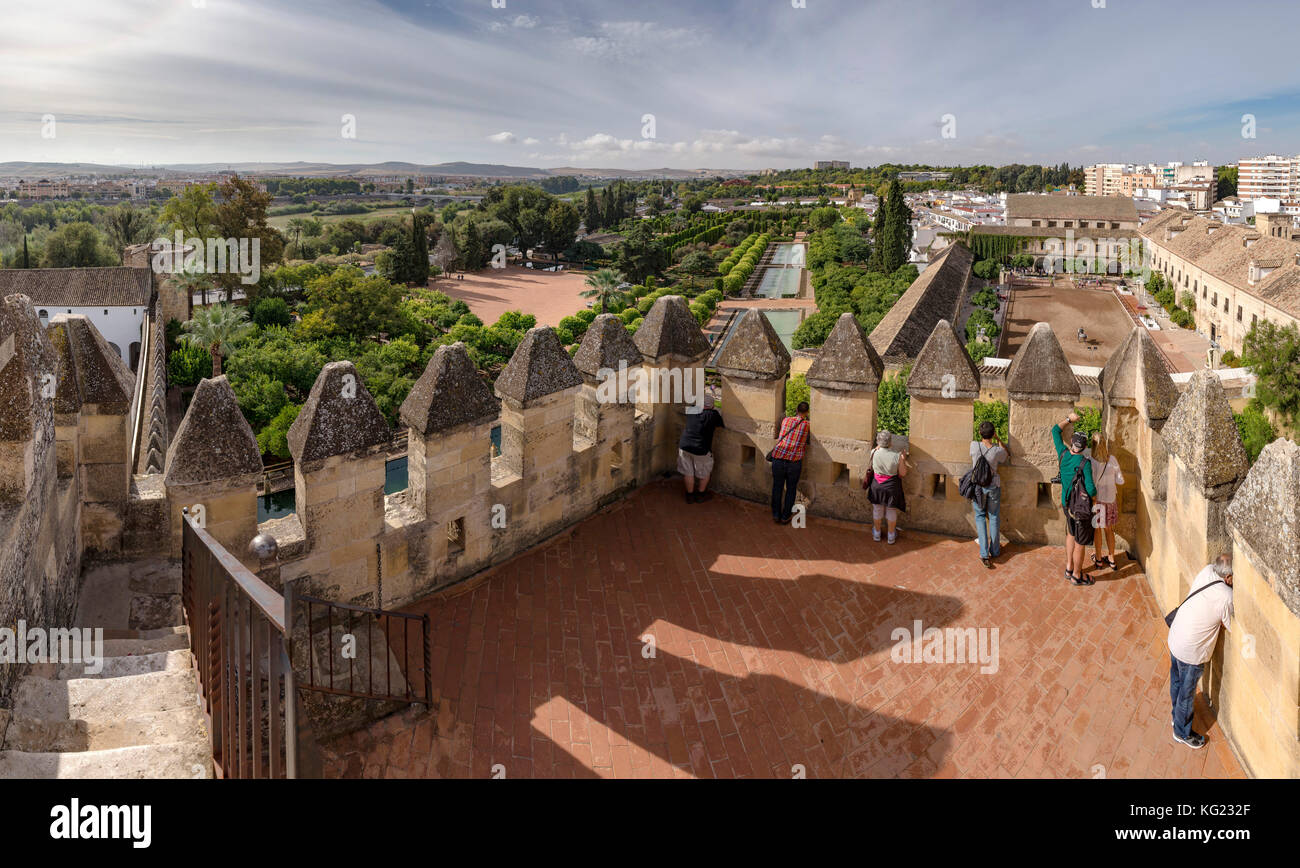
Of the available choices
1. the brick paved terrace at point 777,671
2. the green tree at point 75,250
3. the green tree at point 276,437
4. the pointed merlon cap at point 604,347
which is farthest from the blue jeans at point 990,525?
the green tree at point 75,250

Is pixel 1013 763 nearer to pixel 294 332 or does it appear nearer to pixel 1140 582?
pixel 1140 582

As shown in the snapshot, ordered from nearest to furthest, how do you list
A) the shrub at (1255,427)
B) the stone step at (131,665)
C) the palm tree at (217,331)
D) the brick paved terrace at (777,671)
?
the stone step at (131,665) < the brick paved terrace at (777,671) < the shrub at (1255,427) < the palm tree at (217,331)

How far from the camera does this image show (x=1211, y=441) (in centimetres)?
525

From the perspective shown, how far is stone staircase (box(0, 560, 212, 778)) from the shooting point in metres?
2.99

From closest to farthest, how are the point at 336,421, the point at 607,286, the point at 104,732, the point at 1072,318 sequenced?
the point at 104,732, the point at 336,421, the point at 1072,318, the point at 607,286

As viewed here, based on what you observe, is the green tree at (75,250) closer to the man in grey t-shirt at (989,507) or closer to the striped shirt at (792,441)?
the striped shirt at (792,441)

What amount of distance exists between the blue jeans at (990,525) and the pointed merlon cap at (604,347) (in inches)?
133

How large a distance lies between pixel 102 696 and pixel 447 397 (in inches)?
114

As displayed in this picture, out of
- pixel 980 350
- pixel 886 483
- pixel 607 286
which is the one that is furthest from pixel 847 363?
pixel 607 286

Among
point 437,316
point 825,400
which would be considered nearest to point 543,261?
point 437,316

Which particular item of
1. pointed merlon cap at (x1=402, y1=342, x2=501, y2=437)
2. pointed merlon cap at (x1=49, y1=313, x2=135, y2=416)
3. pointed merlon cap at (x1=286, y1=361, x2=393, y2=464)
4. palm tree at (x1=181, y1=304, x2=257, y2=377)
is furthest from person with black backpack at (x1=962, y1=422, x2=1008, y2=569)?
palm tree at (x1=181, y1=304, x2=257, y2=377)

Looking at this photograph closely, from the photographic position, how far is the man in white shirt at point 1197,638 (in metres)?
4.68

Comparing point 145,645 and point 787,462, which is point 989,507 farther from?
point 145,645

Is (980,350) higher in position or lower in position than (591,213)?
lower
